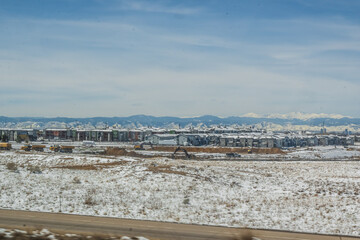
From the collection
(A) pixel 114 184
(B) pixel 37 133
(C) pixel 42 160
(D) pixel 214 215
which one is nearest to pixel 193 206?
(D) pixel 214 215

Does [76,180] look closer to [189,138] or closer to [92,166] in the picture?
[92,166]

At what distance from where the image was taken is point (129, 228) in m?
20.4

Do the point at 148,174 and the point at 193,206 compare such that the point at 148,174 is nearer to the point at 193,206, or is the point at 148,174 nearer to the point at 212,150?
the point at 193,206

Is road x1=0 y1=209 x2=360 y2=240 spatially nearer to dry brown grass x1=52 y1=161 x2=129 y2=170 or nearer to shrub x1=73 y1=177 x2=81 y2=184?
shrub x1=73 y1=177 x2=81 y2=184

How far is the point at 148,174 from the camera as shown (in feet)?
124

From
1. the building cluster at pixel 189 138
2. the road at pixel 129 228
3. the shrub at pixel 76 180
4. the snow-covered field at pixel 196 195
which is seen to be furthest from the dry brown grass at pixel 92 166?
the building cluster at pixel 189 138

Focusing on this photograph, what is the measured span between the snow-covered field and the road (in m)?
1.48

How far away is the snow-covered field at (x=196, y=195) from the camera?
2417 centimetres

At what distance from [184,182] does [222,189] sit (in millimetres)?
3834

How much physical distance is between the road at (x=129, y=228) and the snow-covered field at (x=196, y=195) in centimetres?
148

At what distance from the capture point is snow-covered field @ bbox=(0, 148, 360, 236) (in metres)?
24.2

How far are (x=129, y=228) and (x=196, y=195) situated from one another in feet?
38.4

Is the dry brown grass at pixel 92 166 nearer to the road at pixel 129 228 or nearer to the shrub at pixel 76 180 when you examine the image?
the shrub at pixel 76 180

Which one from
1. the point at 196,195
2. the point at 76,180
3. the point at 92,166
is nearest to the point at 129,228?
the point at 196,195
